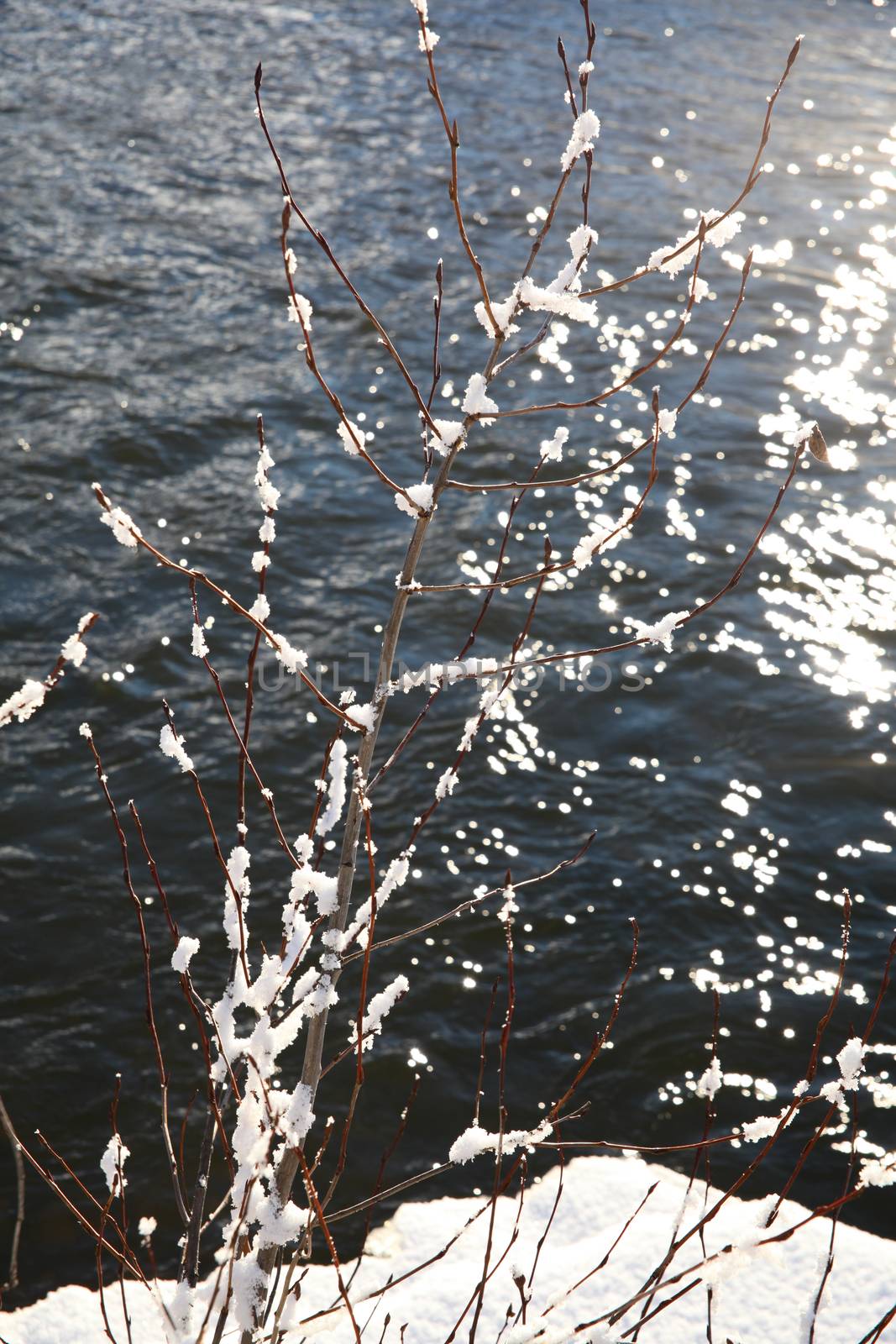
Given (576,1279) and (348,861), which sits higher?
(348,861)

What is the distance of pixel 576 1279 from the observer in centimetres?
357

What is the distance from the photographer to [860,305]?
36.5 feet

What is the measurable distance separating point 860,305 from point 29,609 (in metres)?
8.49

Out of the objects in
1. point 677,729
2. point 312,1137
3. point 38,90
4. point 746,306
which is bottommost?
point 312,1137

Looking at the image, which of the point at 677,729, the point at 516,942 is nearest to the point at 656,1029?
the point at 516,942

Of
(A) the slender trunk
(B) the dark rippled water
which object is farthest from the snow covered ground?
(A) the slender trunk

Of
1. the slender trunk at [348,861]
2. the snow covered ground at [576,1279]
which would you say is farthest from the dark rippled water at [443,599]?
the slender trunk at [348,861]

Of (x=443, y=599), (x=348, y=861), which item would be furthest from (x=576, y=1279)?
(x=443, y=599)

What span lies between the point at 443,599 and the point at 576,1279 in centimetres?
454

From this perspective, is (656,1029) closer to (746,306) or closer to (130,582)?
(130,582)

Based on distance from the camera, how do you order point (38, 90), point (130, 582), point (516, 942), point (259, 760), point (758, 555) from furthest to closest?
point (38, 90) < point (758, 555) < point (130, 582) < point (259, 760) < point (516, 942)

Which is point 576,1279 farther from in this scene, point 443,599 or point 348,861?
point 443,599

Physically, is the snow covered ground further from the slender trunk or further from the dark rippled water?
the slender trunk

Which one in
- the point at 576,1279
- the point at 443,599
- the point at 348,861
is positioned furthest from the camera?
the point at 443,599
